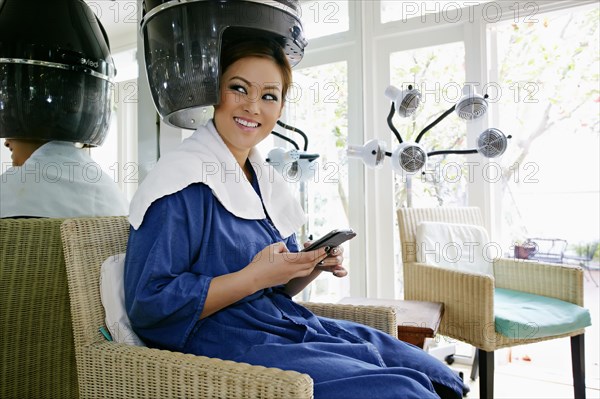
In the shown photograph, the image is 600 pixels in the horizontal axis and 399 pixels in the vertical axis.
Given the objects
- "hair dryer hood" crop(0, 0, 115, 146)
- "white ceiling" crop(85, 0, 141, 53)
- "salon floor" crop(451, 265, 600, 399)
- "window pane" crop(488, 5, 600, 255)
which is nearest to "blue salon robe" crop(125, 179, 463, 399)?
"hair dryer hood" crop(0, 0, 115, 146)

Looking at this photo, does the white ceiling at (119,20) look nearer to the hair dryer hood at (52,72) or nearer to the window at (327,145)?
the hair dryer hood at (52,72)

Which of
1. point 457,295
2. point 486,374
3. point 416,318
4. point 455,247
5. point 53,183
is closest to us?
point 53,183

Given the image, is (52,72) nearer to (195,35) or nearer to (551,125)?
(195,35)

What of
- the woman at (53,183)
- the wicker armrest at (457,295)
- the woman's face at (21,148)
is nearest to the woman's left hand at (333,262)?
the woman at (53,183)

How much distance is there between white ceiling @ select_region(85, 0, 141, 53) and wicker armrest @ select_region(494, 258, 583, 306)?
2092 millimetres

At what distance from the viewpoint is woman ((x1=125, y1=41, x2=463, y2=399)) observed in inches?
33.4

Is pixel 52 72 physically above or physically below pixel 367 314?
above

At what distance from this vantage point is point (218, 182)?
0.99m

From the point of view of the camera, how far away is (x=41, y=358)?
1219mm

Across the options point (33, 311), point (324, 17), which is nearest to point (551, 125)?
point (324, 17)

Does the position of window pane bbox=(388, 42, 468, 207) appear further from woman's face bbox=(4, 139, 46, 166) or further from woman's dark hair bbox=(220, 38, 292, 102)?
woman's face bbox=(4, 139, 46, 166)

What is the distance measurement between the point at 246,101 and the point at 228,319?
0.51m

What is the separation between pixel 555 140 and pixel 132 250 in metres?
2.65

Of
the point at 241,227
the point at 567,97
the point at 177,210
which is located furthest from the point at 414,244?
the point at 177,210
